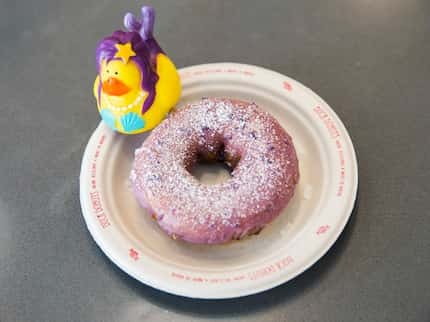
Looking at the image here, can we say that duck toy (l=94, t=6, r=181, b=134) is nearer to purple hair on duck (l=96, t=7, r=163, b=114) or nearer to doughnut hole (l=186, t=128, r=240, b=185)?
purple hair on duck (l=96, t=7, r=163, b=114)

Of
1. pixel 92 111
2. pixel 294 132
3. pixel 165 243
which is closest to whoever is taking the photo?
pixel 165 243

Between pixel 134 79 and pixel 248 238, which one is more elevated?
pixel 134 79

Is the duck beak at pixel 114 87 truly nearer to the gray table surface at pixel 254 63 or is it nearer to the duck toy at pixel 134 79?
the duck toy at pixel 134 79

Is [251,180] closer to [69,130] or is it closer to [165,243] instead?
[165,243]

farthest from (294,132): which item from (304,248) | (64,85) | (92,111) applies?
(64,85)

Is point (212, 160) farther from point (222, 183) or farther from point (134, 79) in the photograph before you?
point (134, 79)

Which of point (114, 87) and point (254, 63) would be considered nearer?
point (114, 87)

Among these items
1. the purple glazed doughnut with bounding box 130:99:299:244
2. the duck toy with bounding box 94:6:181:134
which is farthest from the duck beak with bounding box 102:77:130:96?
the purple glazed doughnut with bounding box 130:99:299:244

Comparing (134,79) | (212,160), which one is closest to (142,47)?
(134,79)

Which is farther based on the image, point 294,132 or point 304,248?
point 294,132
